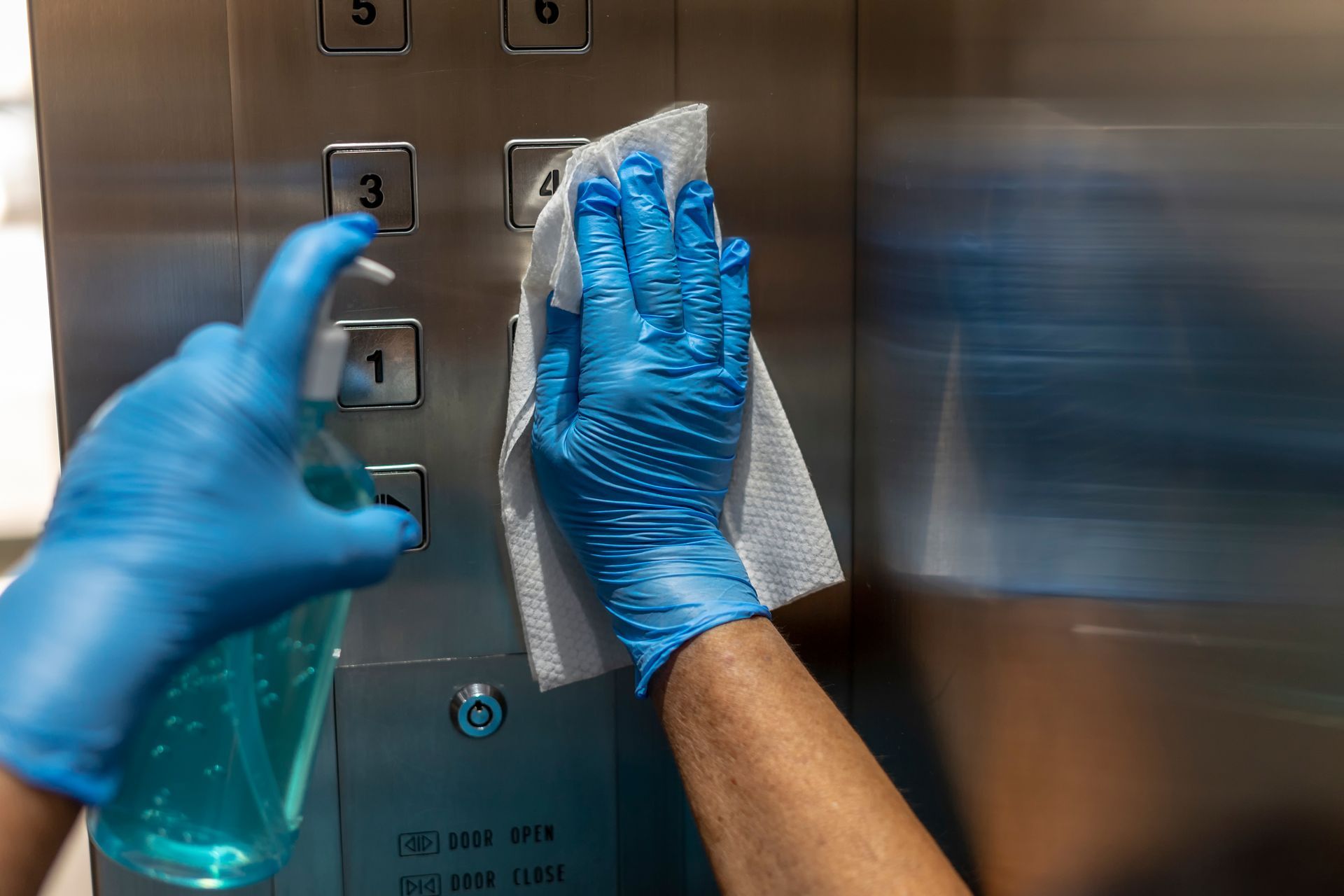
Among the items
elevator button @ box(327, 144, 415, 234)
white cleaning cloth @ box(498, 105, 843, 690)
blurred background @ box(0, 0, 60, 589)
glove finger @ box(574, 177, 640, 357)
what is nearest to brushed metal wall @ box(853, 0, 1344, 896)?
white cleaning cloth @ box(498, 105, 843, 690)

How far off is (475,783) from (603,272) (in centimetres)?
39

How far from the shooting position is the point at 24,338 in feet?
2.28

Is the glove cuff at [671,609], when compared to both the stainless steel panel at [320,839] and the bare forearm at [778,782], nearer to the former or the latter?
the bare forearm at [778,782]

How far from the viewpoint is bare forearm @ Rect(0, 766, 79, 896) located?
459 millimetres

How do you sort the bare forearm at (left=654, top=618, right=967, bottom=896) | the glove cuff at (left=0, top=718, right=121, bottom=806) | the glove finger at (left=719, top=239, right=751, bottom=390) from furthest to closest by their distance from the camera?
1. the glove finger at (left=719, top=239, right=751, bottom=390)
2. the bare forearm at (left=654, top=618, right=967, bottom=896)
3. the glove cuff at (left=0, top=718, right=121, bottom=806)

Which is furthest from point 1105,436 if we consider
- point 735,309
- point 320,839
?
point 320,839

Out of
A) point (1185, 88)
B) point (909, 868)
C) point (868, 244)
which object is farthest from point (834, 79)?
point (909, 868)

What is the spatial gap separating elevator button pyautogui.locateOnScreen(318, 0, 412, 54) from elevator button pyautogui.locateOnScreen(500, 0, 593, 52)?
66 millimetres

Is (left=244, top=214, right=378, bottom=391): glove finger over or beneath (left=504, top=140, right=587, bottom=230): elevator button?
beneath

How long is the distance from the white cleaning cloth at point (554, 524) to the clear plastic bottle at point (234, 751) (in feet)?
0.52

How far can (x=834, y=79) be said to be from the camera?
0.75 metres

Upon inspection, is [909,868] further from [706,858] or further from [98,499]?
[98,499]

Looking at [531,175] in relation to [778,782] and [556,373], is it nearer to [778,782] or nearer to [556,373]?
[556,373]

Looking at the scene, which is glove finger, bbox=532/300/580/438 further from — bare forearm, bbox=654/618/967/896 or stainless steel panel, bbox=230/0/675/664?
bare forearm, bbox=654/618/967/896
